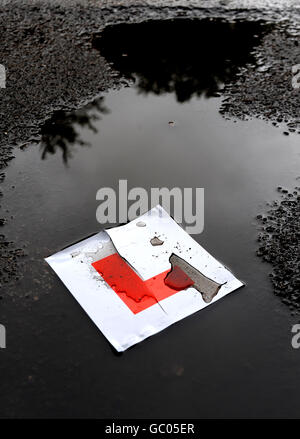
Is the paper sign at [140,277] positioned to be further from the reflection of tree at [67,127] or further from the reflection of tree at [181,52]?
the reflection of tree at [181,52]

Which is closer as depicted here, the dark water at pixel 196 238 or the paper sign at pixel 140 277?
the dark water at pixel 196 238

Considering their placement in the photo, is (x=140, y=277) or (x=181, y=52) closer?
(x=140, y=277)

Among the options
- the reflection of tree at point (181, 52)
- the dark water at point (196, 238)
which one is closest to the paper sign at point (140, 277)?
the dark water at point (196, 238)

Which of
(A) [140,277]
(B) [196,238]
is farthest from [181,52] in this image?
(A) [140,277]

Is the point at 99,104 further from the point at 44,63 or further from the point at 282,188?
the point at 282,188

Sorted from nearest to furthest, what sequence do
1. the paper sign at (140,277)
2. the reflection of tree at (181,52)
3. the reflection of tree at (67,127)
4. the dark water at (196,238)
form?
1. the dark water at (196,238)
2. the paper sign at (140,277)
3. the reflection of tree at (67,127)
4. the reflection of tree at (181,52)

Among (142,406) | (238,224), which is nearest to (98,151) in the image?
(238,224)

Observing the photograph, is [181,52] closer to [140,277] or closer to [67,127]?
[67,127]
